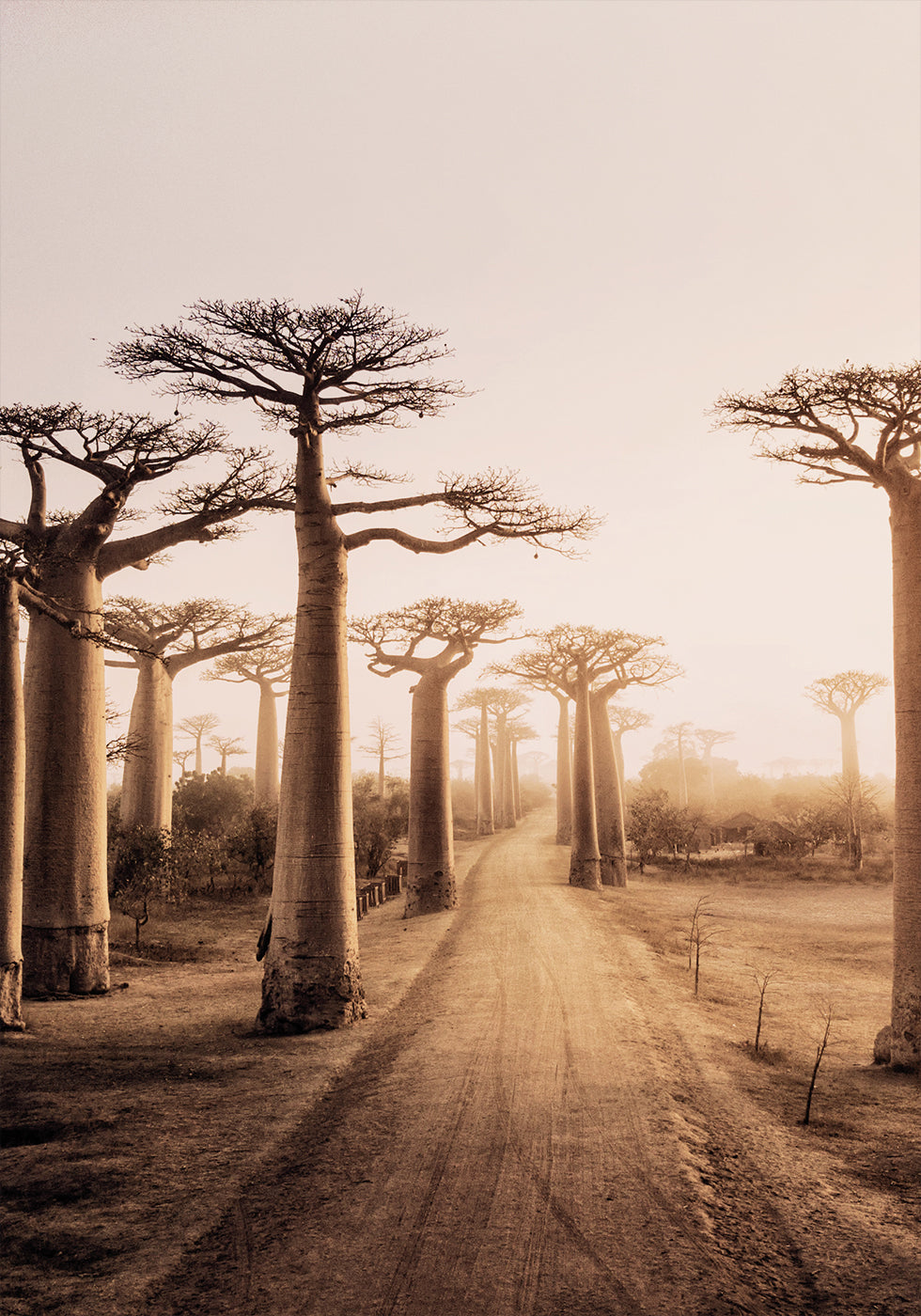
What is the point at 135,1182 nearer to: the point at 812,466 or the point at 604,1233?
the point at 604,1233

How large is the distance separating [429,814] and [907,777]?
33.2 feet

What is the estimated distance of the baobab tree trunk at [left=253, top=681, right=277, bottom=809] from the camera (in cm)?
2734

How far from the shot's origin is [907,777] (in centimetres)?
691

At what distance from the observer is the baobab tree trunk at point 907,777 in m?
6.63

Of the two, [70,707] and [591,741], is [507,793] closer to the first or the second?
[591,741]

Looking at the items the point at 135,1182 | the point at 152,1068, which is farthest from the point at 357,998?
the point at 135,1182

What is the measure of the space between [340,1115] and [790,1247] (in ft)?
9.70

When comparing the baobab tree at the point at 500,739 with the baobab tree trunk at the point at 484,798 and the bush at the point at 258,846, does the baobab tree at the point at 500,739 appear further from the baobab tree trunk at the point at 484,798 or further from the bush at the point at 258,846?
the bush at the point at 258,846

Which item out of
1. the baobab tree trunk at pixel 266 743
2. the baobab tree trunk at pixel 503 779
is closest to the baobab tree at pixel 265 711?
the baobab tree trunk at pixel 266 743

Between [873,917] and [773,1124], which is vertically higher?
[773,1124]

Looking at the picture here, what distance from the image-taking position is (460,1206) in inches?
163

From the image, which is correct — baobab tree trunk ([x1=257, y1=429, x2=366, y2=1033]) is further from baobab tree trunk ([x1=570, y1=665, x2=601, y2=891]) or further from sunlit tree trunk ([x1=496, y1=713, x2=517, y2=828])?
sunlit tree trunk ([x1=496, y1=713, x2=517, y2=828])

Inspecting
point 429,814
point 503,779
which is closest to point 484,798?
point 503,779

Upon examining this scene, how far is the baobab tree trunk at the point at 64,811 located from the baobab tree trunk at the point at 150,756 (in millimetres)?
7062
